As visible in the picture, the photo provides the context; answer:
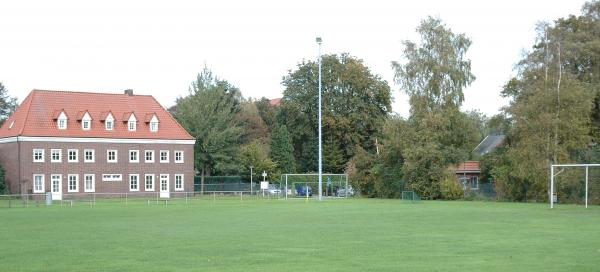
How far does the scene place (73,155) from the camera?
70312 millimetres

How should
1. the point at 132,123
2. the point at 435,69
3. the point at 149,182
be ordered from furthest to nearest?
the point at 149,182 < the point at 132,123 < the point at 435,69

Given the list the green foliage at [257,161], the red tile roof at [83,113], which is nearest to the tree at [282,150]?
the green foliage at [257,161]

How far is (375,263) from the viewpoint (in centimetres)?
1586

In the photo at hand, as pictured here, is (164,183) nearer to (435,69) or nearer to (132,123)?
(132,123)

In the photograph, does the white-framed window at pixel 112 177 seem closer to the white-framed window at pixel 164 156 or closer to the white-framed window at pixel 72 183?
the white-framed window at pixel 72 183

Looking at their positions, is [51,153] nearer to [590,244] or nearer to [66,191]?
[66,191]

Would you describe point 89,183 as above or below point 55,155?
below

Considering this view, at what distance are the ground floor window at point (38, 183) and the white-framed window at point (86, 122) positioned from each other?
6.54m

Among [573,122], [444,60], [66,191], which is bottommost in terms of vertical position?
[66,191]

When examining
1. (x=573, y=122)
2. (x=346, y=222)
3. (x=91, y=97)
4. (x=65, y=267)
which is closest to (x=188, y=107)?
(x=91, y=97)

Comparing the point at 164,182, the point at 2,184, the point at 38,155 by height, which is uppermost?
the point at 38,155

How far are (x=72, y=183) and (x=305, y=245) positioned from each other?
5468cm

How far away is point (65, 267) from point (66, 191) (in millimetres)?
56588

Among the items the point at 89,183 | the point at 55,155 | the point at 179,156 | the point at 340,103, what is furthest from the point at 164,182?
the point at 340,103
